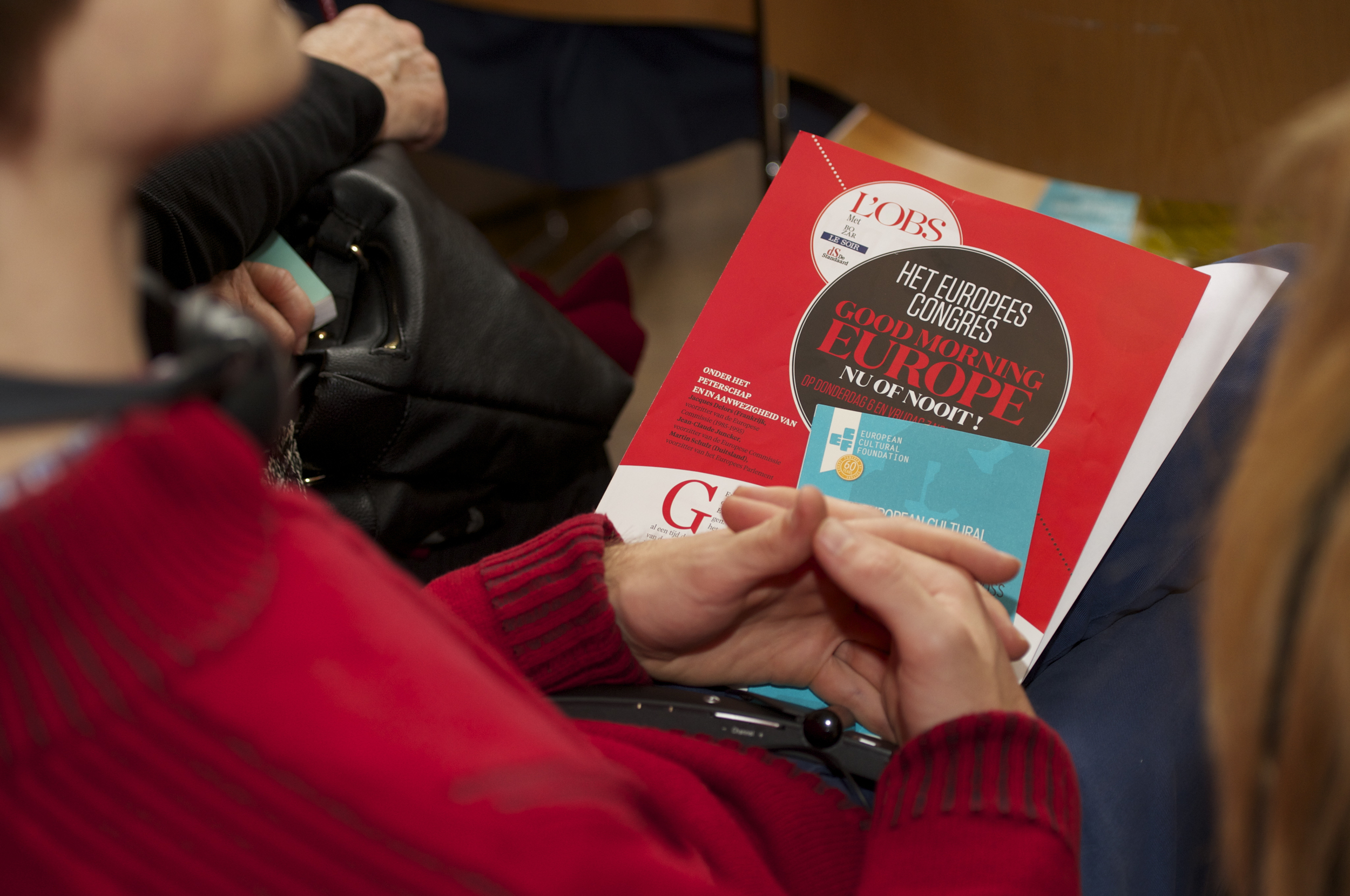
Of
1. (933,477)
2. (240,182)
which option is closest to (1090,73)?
(933,477)

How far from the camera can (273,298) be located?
679 mm

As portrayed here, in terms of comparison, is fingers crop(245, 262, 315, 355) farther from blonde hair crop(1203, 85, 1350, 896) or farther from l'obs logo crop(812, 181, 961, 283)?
blonde hair crop(1203, 85, 1350, 896)

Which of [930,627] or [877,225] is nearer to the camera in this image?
[930,627]

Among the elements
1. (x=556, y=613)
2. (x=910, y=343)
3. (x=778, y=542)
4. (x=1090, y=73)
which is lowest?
(x=556, y=613)

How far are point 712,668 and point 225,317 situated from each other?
385 mm

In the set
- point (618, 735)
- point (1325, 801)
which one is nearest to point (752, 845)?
point (618, 735)

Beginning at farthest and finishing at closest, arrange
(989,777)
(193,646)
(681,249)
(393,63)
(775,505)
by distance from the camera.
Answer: (681,249) < (393,63) < (775,505) < (989,777) < (193,646)

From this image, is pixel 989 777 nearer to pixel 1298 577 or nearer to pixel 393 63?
pixel 1298 577

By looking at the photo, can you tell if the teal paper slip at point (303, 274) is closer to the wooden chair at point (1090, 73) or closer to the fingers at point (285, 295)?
the fingers at point (285, 295)

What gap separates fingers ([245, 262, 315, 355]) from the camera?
67 centimetres

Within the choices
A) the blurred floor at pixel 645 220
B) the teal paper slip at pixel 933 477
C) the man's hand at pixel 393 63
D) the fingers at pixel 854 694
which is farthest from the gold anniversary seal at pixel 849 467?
the blurred floor at pixel 645 220

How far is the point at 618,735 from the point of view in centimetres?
52

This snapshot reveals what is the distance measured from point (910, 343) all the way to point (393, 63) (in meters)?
0.63

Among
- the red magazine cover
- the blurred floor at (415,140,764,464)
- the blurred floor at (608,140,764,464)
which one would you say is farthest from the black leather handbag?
the blurred floor at (415,140,764,464)
